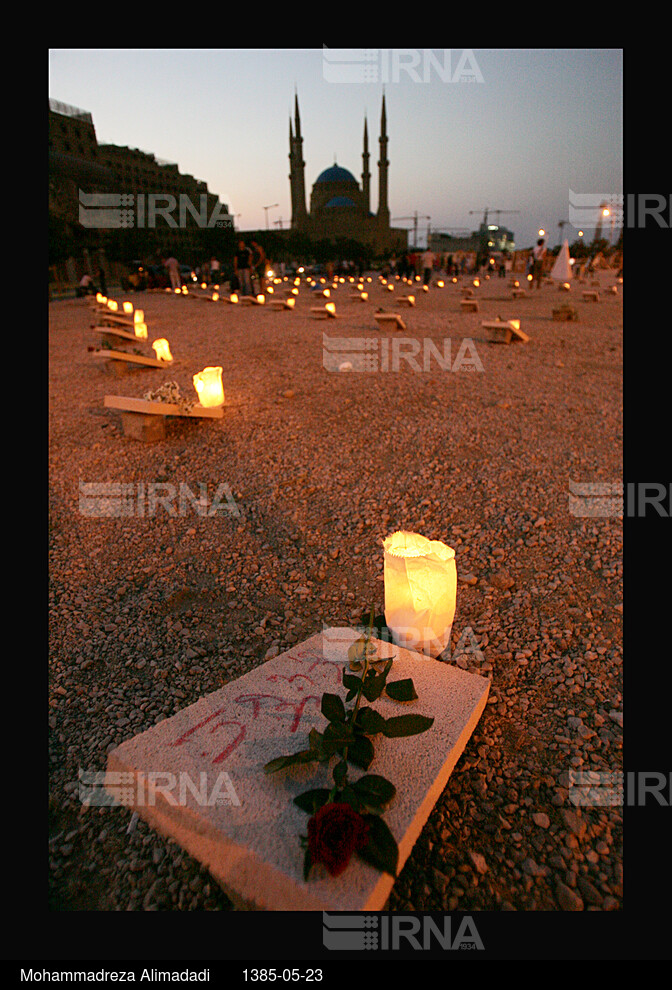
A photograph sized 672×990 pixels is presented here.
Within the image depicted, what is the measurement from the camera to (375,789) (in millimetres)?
1898

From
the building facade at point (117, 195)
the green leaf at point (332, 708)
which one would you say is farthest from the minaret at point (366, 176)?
the green leaf at point (332, 708)

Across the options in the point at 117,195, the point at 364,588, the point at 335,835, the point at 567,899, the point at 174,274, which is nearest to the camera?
the point at 335,835

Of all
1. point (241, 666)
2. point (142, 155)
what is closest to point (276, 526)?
point (241, 666)

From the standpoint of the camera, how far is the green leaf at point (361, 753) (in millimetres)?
2031

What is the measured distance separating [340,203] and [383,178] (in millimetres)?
7043

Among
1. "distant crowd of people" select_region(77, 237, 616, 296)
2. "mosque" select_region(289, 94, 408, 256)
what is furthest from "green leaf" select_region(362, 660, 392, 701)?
"mosque" select_region(289, 94, 408, 256)

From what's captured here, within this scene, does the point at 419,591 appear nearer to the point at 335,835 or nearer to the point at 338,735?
the point at 338,735

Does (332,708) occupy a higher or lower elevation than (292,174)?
lower

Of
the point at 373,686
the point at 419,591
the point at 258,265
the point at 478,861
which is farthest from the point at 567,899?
the point at 258,265

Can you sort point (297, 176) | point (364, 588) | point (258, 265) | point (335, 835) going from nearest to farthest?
point (335, 835)
point (364, 588)
point (258, 265)
point (297, 176)

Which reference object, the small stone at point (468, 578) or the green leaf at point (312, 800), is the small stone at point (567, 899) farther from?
the small stone at point (468, 578)

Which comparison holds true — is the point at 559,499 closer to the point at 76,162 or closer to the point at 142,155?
the point at 76,162

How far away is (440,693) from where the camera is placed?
244 cm

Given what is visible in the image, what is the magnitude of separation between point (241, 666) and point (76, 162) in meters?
15.3
